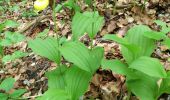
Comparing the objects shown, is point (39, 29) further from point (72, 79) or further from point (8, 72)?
point (72, 79)

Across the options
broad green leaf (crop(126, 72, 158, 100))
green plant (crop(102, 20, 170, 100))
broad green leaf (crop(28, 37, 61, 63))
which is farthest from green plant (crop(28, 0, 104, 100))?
broad green leaf (crop(126, 72, 158, 100))

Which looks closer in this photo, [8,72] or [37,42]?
[37,42]

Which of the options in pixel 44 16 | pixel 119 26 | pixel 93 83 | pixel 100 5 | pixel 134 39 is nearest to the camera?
pixel 134 39

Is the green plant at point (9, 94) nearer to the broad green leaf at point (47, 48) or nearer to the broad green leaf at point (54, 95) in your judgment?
the broad green leaf at point (47, 48)

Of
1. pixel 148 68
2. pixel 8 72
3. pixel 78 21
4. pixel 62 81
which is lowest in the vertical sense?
pixel 8 72

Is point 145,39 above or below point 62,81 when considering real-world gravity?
above

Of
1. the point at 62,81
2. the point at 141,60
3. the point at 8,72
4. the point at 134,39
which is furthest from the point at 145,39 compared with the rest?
the point at 8,72

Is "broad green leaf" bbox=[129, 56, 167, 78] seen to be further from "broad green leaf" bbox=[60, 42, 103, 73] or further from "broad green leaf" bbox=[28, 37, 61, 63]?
"broad green leaf" bbox=[28, 37, 61, 63]
